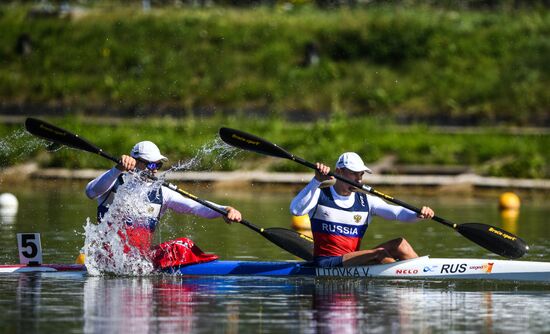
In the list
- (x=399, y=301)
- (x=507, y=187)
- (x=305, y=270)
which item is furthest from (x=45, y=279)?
(x=507, y=187)

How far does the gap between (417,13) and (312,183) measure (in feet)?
103

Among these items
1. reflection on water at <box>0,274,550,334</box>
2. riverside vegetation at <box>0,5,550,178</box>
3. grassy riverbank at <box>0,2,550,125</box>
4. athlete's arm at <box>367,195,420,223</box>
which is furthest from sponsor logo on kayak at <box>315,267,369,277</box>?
grassy riverbank at <box>0,2,550,125</box>

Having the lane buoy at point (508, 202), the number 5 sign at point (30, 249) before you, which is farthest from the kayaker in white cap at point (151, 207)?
the lane buoy at point (508, 202)

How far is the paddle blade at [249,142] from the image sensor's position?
17.6 meters

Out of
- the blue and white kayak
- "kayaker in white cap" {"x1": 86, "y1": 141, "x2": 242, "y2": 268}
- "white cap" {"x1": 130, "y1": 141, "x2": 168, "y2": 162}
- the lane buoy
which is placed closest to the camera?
the blue and white kayak

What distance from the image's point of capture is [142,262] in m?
→ 16.3

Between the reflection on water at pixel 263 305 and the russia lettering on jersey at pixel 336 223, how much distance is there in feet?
1.72

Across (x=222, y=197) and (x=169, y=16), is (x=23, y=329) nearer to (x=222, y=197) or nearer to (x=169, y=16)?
(x=222, y=197)

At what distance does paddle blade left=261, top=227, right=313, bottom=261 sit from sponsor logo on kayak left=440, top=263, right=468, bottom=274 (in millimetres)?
1950

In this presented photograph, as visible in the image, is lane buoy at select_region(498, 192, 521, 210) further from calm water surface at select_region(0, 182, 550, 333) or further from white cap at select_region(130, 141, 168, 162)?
white cap at select_region(130, 141, 168, 162)

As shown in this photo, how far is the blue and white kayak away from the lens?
15.6m

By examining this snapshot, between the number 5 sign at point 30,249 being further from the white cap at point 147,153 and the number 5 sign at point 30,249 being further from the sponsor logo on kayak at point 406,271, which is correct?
the sponsor logo on kayak at point 406,271

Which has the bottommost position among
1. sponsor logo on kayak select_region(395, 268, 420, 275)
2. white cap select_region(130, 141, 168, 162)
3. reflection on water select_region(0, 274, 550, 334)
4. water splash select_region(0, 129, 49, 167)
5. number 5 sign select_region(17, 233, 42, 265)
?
reflection on water select_region(0, 274, 550, 334)

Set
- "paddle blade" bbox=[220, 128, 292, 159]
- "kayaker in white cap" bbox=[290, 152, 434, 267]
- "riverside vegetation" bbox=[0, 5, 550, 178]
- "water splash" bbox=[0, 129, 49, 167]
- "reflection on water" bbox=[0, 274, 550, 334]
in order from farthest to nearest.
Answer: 1. "riverside vegetation" bbox=[0, 5, 550, 178]
2. "water splash" bbox=[0, 129, 49, 167]
3. "paddle blade" bbox=[220, 128, 292, 159]
4. "kayaker in white cap" bbox=[290, 152, 434, 267]
5. "reflection on water" bbox=[0, 274, 550, 334]
